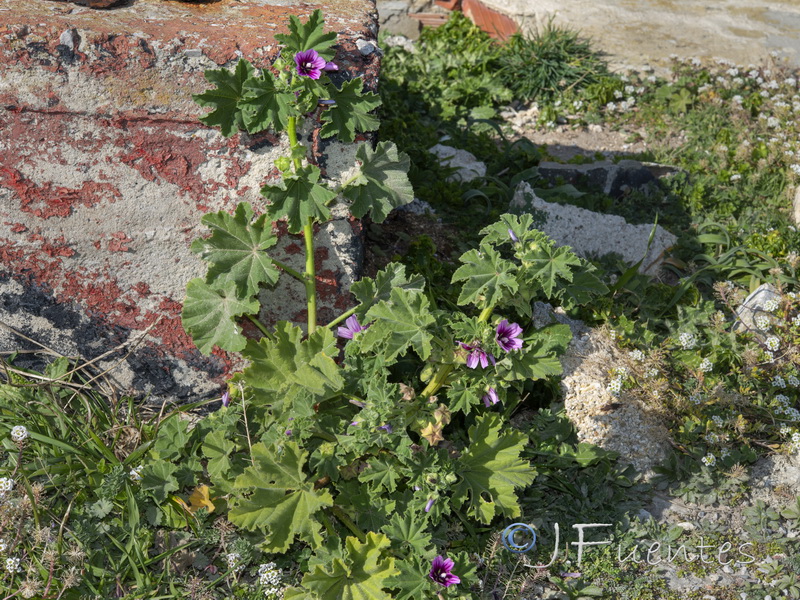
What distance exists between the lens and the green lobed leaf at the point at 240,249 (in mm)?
2709

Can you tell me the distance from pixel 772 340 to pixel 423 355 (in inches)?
66.8

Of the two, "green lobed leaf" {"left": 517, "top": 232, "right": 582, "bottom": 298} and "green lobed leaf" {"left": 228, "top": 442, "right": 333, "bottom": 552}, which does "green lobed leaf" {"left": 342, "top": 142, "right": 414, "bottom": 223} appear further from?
"green lobed leaf" {"left": 228, "top": 442, "right": 333, "bottom": 552}

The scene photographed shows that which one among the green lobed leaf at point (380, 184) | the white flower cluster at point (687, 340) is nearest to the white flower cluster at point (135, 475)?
the green lobed leaf at point (380, 184)

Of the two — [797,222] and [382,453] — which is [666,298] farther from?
[382,453]

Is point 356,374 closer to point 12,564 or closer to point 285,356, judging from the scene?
point 285,356

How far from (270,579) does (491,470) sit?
2.79 feet

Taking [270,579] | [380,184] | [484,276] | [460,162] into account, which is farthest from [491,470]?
[460,162]

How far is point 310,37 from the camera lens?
2.63 meters

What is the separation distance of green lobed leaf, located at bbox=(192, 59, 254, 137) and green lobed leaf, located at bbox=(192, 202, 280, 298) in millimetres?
286

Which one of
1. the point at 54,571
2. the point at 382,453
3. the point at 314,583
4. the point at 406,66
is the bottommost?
the point at 54,571

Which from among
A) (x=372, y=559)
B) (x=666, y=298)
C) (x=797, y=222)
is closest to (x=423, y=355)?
(x=372, y=559)

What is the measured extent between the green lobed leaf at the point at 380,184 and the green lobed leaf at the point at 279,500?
3.01ft

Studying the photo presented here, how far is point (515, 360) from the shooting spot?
2705 millimetres

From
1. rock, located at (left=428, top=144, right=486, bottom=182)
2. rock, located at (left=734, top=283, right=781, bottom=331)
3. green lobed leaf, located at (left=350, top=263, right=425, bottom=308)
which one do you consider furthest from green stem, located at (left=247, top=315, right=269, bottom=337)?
rock, located at (left=734, top=283, right=781, bottom=331)
